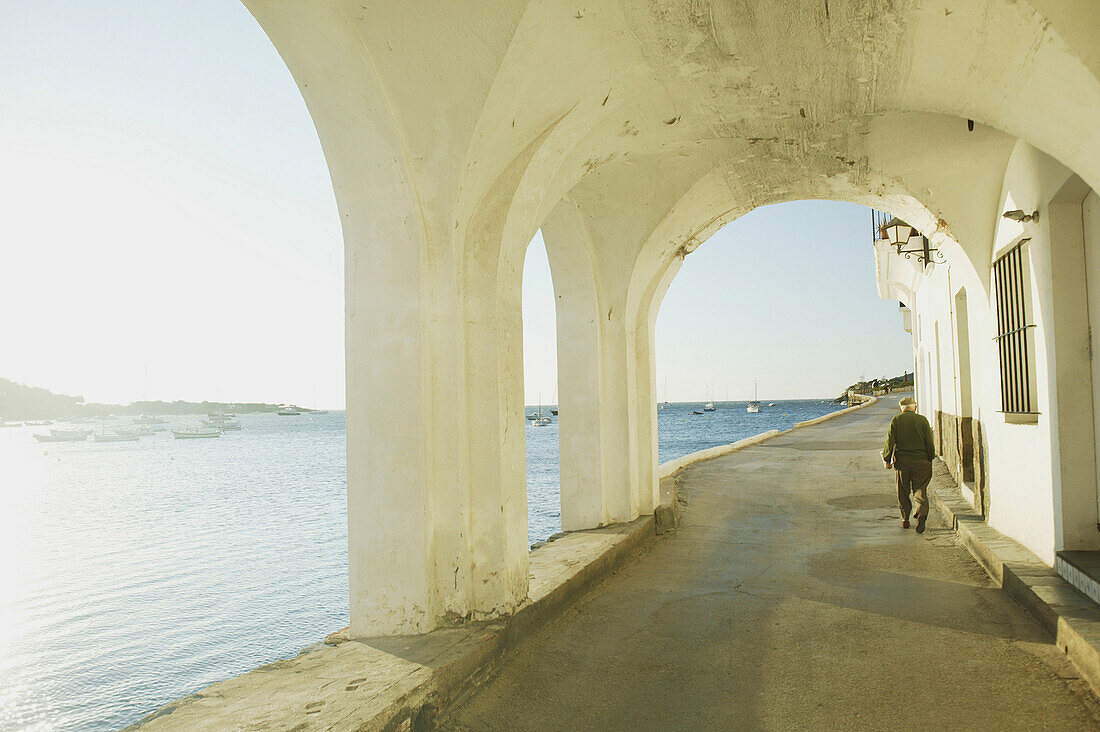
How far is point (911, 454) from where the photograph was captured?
9234 mm

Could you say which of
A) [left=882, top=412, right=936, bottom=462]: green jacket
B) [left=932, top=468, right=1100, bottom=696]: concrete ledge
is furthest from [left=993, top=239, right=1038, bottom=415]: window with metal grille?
[left=882, top=412, right=936, bottom=462]: green jacket

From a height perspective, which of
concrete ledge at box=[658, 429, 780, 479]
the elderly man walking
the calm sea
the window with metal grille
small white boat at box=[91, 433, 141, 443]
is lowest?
the calm sea

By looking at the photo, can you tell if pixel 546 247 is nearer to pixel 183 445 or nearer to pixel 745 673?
pixel 745 673

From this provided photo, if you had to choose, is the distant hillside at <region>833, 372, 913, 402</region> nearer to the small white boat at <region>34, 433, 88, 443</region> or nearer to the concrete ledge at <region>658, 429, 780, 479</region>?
the concrete ledge at <region>658, 429, 780, 479</region>

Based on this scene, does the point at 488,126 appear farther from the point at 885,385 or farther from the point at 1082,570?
the point at 885,385

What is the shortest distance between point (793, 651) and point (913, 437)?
5200mm

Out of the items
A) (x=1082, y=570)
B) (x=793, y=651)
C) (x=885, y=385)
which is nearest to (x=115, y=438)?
(x=885, y=385)

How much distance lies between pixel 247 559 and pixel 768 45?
1806 centimetres

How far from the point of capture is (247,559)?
63.0 ft

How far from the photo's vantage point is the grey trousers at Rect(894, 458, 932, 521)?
921 centimetres

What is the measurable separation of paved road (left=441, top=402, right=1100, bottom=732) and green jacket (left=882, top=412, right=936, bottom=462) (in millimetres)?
996

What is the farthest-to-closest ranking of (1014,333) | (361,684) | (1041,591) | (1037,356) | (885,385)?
(885,385)
(1014,333)
(1037,356)
(1041,591)
(361,684)

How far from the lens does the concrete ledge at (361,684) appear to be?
134 inches

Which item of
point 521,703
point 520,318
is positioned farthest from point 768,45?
point 521,703
